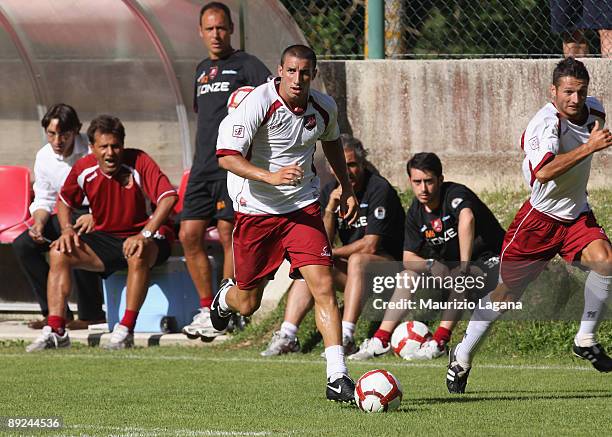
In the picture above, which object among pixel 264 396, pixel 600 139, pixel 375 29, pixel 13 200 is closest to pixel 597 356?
pixel 600 139

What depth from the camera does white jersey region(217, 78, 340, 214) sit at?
7.97 metres

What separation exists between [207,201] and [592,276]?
14.1ft

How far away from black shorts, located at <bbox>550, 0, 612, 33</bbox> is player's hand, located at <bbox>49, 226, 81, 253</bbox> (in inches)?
212

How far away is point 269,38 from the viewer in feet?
43.3

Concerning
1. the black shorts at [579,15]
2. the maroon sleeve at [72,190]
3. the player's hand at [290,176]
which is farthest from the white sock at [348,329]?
the black shorts at [579,15]

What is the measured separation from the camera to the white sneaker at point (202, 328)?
11.8 metres

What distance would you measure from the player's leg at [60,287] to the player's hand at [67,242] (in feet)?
0.14

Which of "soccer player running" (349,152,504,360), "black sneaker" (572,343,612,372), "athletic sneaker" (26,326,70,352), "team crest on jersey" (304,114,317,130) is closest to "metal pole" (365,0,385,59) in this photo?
"soccer player running" (349,152,504,360)

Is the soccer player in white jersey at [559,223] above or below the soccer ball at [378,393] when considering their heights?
above

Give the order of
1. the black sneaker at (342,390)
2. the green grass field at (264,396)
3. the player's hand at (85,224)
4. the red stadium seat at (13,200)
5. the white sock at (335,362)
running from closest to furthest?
the green grass field at (264,396) → the black sneaker at (342,390) → the white sock at (335,362) → the player's hand at (85,224) → the red stadium seat at (13,200)

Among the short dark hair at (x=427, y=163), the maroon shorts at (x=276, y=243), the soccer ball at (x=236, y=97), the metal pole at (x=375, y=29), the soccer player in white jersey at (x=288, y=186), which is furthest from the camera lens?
the metal pole at (x=375, y=29)

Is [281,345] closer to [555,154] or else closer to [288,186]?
[288,186]

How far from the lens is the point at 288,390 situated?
28.2ft

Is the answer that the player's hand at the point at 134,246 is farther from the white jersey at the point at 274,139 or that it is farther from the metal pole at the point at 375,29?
the metal pole at the point at 375,29
